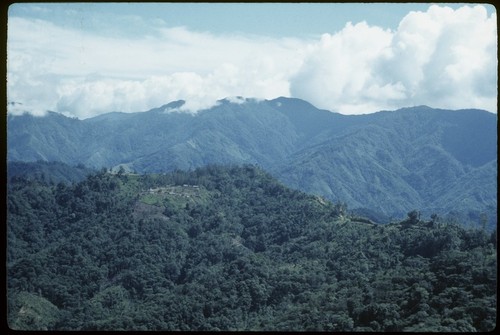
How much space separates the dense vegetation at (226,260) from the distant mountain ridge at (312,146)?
1532 inches

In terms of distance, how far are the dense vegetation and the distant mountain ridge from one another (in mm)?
38915

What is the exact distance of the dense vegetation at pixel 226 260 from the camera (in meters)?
Answer: 12.6

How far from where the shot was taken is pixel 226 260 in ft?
87.8

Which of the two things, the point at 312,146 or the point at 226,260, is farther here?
the point at 312,146

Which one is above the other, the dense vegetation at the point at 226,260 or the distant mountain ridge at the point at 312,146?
the distant mountain ridge at the point at 312,146

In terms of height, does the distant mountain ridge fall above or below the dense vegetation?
above

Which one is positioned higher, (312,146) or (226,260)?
(312,146)

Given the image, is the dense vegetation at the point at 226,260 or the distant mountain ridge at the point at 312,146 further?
the distant mountain ridge at the point at 312,146

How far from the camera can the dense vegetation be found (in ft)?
41.4

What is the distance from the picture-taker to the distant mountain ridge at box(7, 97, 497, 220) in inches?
2913

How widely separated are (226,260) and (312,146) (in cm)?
6748

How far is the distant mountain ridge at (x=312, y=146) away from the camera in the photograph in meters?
74.0

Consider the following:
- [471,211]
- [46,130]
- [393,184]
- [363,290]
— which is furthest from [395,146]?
[363,290]

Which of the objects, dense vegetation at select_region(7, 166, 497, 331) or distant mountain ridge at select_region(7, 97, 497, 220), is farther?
distant mountain ridge at select_region(7, 97, 497, 220)
